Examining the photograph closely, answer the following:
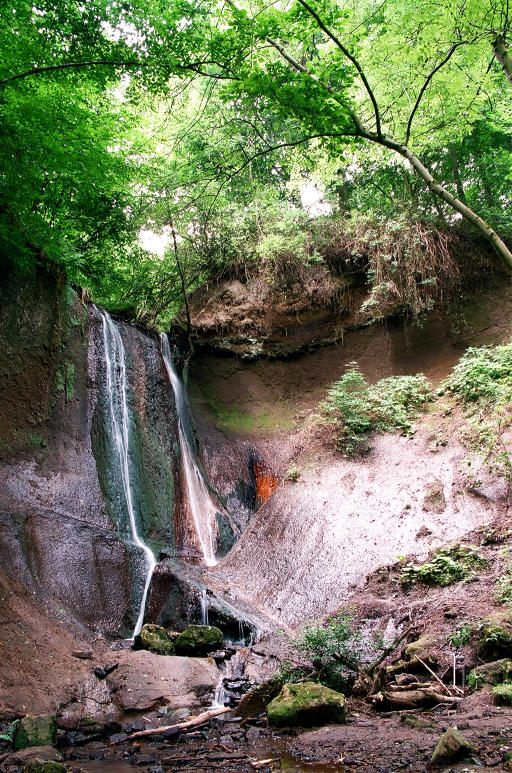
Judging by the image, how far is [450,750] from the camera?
325 cm

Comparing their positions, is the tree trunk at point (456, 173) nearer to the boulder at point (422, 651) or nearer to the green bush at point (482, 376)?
the green bush at point (482, 376)

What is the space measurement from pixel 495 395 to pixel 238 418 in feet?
25.3

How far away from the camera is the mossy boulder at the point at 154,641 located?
7.26 metres

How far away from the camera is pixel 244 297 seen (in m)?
16.6

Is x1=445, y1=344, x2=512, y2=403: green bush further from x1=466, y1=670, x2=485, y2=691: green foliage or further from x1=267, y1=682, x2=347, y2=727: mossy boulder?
x1=267, y1=682, x2=347, y2=727: mossy boulder

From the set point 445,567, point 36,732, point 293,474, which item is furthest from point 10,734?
point 293,474

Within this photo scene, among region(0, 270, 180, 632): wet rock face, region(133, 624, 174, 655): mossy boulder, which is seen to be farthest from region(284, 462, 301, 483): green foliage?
region(133, 624, 174, 655): mossy boulder

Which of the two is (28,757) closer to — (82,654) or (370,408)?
(82,654)

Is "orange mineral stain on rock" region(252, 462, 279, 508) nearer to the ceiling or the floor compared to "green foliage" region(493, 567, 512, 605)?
nearer to the ceiling

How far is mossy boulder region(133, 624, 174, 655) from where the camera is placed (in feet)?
23.8

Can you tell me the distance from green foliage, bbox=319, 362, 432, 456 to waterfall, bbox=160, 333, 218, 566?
3919 mm

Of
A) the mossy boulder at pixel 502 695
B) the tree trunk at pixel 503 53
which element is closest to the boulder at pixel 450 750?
Answer: the mossy boulder at pixel 502 695

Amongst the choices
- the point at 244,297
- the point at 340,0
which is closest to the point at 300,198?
the point at 244,297

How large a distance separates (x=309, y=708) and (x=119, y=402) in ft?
29.5
